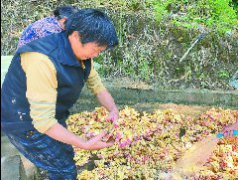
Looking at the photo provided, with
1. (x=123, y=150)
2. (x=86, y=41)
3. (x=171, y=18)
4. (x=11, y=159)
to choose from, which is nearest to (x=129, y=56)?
(x=171, y=18)

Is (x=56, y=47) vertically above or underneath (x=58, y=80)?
above

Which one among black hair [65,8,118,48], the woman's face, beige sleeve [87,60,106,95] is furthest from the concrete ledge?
black hair [65,8,118,48]

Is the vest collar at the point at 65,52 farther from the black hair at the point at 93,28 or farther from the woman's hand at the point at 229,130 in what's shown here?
the woman's hand at the point at 229,130

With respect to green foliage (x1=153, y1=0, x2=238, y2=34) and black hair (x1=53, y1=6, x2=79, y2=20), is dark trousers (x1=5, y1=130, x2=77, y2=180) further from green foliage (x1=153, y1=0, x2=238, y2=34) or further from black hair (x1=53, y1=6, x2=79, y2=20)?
green foliage (x1=153, y1=0, x2=238, y2=34)

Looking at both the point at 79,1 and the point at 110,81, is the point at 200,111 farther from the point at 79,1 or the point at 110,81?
the point at 79,1

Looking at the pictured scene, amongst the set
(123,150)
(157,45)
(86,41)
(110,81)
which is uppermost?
(86,41)

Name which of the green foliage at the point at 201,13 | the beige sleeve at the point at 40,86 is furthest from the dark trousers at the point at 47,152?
the green foliage at the point at 201,13

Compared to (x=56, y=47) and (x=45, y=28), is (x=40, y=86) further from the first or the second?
(x=45, y=28)

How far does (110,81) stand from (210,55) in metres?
1.13

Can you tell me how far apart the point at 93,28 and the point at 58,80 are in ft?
1.24

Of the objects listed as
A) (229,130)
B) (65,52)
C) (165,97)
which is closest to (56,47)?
(65,52)

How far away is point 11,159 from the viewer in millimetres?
3119

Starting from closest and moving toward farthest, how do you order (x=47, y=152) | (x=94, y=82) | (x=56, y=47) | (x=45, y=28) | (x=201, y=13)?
(x=56, y=47), (x=45, y=28), (x=47, y=152), (x=94, y=82), (x=201, y=13)

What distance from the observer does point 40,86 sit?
2.27 m
